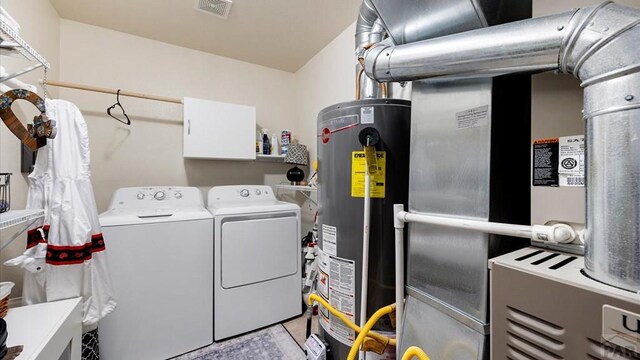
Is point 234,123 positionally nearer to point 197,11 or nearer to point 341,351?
point 197,11

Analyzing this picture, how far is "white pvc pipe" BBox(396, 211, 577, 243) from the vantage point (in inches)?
22.2

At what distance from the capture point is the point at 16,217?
0.92 metres

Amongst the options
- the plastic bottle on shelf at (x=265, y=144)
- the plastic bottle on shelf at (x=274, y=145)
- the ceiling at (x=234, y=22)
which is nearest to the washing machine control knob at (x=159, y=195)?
the plastic bottle on shelf at (x=265, y=144)

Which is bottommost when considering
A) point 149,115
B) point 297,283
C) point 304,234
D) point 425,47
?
point 297,283

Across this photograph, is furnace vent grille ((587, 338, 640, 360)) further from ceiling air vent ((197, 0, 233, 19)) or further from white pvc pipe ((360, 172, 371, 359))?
ceiling air vent ((197, 0, 233, 19))

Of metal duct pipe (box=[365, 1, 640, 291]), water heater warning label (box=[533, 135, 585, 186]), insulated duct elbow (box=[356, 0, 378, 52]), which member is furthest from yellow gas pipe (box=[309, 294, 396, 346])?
insulated duct elbow (box=[356, 0, 378, 52])

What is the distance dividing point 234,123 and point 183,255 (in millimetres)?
1251

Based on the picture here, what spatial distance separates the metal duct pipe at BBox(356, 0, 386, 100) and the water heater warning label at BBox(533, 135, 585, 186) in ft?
2.51

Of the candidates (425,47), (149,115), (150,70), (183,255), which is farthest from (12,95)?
(425,47)

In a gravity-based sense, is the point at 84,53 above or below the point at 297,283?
above

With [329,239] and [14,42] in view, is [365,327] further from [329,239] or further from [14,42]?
[14,42]

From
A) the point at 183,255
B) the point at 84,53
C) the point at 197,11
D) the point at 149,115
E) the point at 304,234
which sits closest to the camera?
the point at 183,255

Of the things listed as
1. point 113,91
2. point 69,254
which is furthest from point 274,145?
point 69,254

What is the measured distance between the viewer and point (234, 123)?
2309mm
